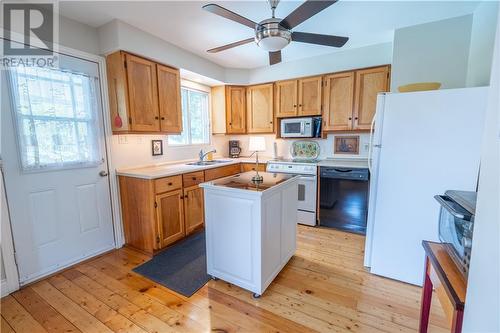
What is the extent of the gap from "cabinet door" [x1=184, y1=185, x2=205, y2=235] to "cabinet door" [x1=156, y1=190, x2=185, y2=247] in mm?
85

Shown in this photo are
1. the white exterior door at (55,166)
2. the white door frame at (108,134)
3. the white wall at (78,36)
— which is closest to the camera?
the white exterior door at (55,166)

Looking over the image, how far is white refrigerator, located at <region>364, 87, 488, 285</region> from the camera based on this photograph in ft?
5.60

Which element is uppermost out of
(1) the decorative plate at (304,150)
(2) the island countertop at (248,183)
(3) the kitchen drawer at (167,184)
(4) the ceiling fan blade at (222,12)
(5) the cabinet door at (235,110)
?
(4) the ceiling fan blade at (222,12)

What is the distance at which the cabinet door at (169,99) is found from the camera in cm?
281

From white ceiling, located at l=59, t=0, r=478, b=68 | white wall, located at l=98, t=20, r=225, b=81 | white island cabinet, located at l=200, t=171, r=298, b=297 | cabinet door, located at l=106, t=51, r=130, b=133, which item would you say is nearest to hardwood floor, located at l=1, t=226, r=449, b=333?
white island cabinet, located at l=200, t=171, r=298, b=297

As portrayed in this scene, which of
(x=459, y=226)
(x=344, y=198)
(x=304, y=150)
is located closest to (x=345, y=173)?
(x=344, y=198)

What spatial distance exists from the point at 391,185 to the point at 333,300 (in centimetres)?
111

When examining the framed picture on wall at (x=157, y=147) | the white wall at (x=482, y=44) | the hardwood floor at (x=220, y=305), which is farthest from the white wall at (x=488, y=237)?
the framed picture on wall at (x=157, y=147)

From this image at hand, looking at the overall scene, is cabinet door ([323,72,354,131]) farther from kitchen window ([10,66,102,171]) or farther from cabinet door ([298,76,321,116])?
kitchen window ([10,66,102,171])

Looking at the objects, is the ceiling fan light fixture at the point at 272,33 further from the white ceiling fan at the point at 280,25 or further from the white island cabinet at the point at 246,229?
the white island cabinet at the point at 246,229

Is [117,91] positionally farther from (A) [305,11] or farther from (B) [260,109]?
(B) [260,109]

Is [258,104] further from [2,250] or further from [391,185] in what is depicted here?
[2,250]

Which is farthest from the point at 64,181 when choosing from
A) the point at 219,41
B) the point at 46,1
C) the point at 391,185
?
the point at 391,185

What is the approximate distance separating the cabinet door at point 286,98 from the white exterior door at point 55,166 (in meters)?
2.57
